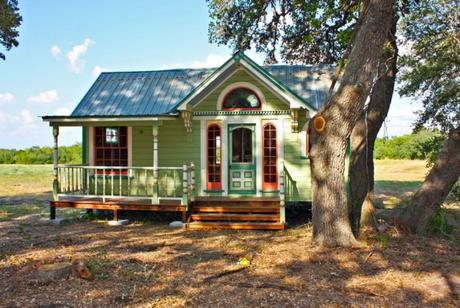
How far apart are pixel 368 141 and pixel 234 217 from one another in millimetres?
3793

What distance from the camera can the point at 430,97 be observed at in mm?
12836

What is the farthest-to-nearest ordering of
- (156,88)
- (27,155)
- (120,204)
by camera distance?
(27,155), (156,88), (120,204)

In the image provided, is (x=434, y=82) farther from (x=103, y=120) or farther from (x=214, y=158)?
(x=103, y=120)

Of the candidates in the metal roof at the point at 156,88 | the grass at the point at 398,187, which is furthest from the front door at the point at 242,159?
the grass at the point at 398,187

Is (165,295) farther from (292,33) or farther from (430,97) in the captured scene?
(292,33)

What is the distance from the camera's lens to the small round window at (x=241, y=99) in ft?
40.8

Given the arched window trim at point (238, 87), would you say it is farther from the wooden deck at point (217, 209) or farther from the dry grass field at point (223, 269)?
the dry grass field at point (223, 269)

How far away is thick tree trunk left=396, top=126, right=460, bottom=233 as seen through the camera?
9.26 m

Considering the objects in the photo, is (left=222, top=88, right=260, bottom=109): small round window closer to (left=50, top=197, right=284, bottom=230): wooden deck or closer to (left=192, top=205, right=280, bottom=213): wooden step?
(left=50, top=197, right=284, bottom=230): wooden deck

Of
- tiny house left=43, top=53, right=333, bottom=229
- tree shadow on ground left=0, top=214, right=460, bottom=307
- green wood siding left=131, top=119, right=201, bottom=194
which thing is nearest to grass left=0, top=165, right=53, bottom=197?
tiny house left=43, top=53, right=333, bottom=229

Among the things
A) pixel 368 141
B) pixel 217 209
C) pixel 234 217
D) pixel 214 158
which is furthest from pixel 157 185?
pixel 368 141

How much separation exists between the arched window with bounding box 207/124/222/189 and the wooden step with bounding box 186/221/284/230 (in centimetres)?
178

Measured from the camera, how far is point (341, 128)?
8.03 meters

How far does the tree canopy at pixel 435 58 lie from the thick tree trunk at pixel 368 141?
136 cm
